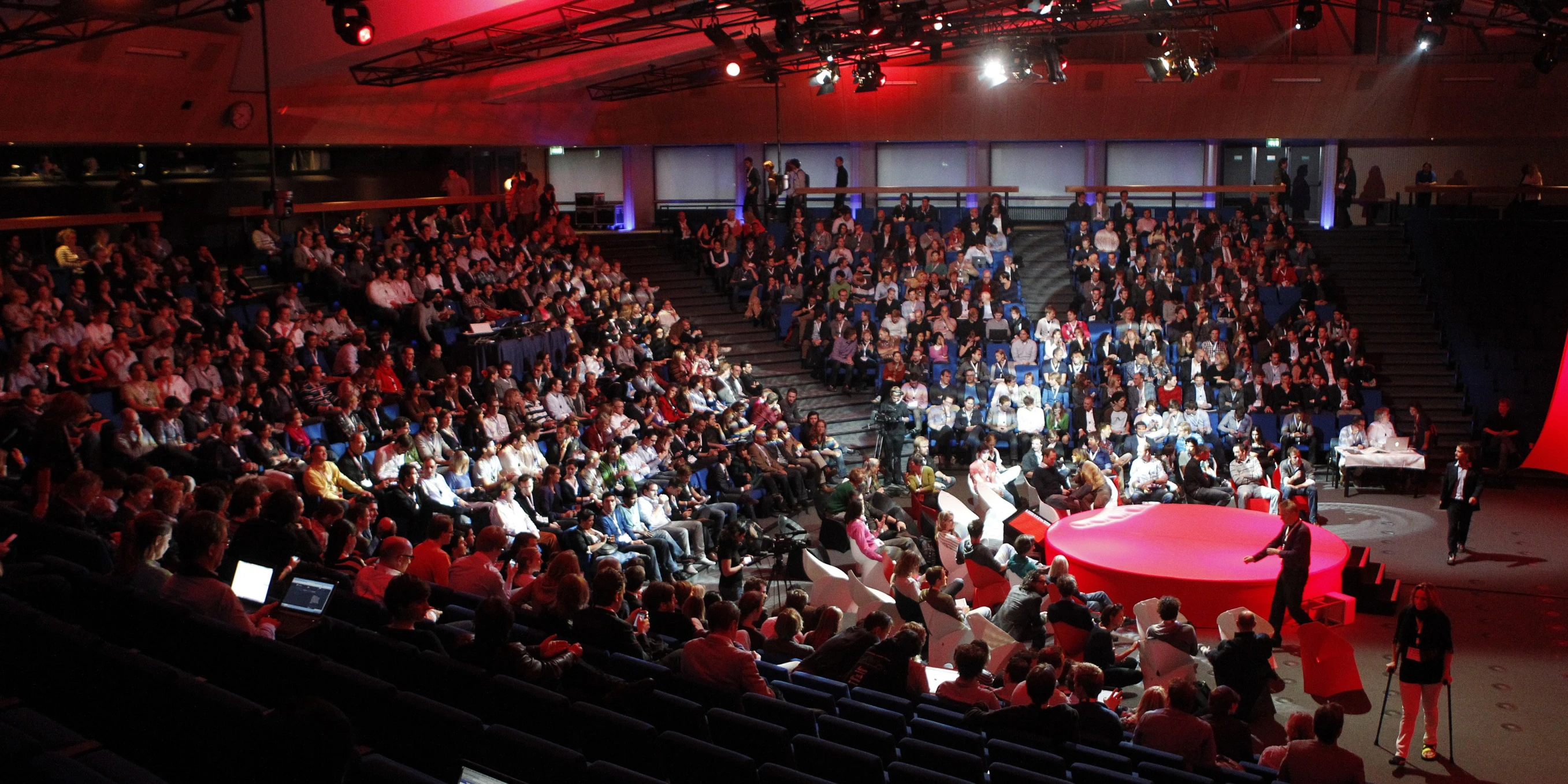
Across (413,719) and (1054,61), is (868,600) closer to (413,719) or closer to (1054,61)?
(413,719)

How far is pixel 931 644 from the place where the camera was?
7.81m

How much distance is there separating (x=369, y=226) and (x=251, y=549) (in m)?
13.1

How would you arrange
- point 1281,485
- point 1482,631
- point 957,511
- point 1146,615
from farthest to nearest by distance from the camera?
point 1281,485
point 957,511
point 1482,631
point 1146,615

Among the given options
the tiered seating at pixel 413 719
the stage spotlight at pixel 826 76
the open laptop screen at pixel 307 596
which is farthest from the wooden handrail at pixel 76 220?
the open laptop screen at pixel 307 596

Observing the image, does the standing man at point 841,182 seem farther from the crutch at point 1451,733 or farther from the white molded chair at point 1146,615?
the crutch at point 1451,733

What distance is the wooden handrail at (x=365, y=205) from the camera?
1482 centimetres

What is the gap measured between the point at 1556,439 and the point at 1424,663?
8658 mm

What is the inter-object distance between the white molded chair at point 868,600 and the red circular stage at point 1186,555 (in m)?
2.09

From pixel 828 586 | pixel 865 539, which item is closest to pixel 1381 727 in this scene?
pixel 828 586

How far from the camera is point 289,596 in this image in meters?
5.05

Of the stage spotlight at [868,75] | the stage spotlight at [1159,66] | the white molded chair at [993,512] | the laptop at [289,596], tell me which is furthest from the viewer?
the stage spotlight at [868,75]

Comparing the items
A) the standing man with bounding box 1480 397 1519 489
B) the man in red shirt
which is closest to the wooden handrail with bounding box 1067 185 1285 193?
the standing man with bounding box 1480 397 1519 489

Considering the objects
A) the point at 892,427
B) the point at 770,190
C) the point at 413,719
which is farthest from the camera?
the point at 770,190

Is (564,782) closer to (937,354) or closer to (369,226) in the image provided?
(937,354)
